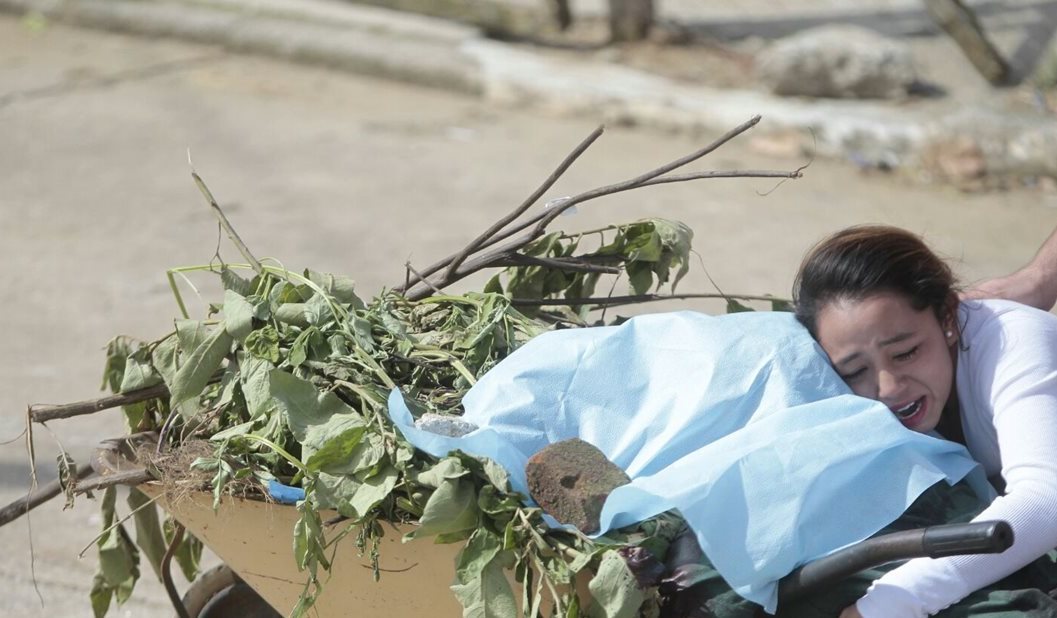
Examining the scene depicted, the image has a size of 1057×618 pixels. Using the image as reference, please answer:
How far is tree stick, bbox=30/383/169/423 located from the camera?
194 centimetres

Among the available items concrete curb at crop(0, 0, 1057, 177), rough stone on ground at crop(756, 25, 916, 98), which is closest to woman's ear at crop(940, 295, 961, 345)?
concrete curb at crop(0, 0, 1057, 177)

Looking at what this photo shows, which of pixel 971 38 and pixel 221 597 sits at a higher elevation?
pixel 221 597

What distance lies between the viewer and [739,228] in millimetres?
5125

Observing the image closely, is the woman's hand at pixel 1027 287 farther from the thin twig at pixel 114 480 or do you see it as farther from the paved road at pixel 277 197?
the paved road at pixel 277 197

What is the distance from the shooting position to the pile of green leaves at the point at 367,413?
163 cm

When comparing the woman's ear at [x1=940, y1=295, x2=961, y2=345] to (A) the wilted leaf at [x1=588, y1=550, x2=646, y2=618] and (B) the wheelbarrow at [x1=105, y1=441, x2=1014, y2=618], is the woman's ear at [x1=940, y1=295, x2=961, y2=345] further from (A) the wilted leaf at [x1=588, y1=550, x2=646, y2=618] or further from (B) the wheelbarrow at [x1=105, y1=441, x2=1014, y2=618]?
(A) the wilted leaf at [x1=588, y1=550, x2=646, y2=618]

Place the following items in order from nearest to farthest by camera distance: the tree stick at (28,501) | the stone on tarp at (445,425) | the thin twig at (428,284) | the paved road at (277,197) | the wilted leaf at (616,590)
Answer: the wilted leaf at (616,590)
the stone on tarp at (445,425)
the tree stick at (28,501)
the thin twig at (428,284)
the paved road at (277,197)

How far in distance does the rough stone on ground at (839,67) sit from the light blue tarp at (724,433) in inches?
178

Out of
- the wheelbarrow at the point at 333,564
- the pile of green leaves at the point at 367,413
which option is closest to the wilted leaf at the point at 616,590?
the pile of green leaves at the point at 367,413

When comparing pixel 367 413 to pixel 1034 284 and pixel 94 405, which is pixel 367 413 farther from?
pixel 1034 284

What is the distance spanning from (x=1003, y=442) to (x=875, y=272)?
314mm

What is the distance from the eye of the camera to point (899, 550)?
4.83 feet

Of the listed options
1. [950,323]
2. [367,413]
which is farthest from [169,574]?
[950,323]

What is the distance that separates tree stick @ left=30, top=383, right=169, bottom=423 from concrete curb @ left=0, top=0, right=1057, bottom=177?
161 inches
